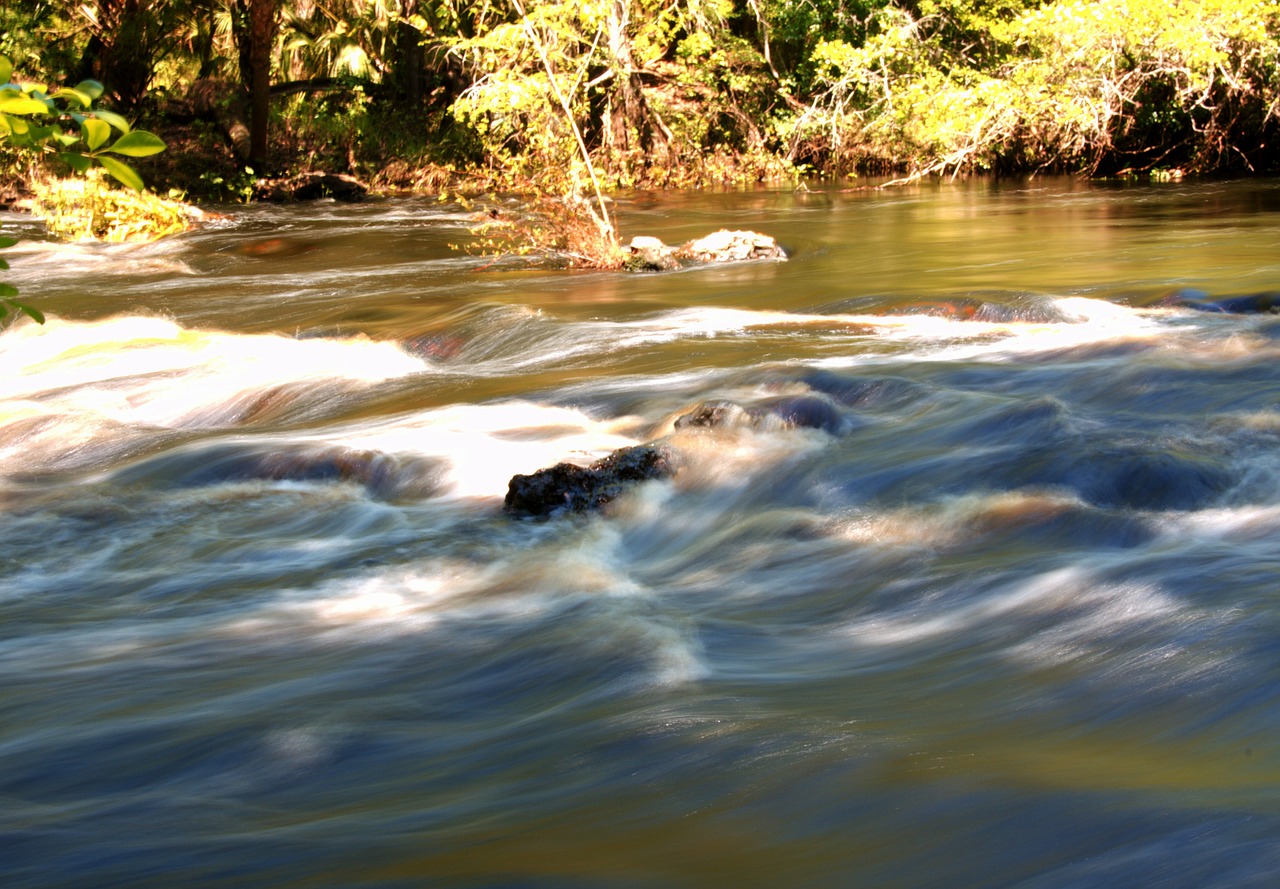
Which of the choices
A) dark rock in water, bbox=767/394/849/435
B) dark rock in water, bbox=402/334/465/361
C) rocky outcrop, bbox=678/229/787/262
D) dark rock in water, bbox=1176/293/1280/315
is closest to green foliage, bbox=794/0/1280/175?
rocky outcrop, bbox=678/229/787/262

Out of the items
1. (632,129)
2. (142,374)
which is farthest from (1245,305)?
(632,129)

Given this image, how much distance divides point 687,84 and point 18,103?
22.7 metres

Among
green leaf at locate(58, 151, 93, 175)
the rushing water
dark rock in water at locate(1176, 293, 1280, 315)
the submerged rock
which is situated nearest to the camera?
green leaf at locate(58, 151, 93, 175)

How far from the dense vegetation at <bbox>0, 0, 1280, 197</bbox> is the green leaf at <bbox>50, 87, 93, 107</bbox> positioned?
1139 cm

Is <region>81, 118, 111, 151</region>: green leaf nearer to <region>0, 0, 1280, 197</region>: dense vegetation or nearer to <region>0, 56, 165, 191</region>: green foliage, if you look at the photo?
<region>0, 56, 165, 191</region>: green foliage

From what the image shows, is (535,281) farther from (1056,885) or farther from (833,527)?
(1056,885)

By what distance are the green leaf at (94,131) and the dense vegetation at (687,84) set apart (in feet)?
38.1

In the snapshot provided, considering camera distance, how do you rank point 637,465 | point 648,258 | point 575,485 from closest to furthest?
point 575,485 < point 637,465 < point 648,258

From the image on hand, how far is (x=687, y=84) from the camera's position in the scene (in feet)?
78.0

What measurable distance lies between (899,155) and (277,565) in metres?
19.0

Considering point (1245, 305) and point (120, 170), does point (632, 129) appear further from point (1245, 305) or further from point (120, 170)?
point (120, 170)

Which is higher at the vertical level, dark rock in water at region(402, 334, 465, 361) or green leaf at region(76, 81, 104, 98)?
green leaf at region(76, 81, 104, 98)

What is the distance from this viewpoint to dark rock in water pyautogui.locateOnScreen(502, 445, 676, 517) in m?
5.60

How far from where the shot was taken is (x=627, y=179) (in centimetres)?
2350
